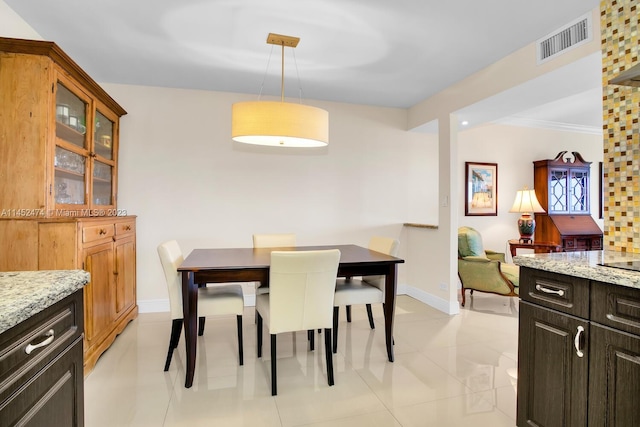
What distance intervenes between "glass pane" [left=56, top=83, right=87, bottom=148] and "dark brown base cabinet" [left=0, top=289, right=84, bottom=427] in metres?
1.77

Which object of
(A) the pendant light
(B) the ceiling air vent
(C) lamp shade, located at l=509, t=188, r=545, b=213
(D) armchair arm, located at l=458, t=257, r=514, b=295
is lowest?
(D) armchair arm, located at l=458, t=257, r=514, b=295

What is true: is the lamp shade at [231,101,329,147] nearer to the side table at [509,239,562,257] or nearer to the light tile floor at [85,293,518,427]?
the light tile floor at [85,293,518,427]

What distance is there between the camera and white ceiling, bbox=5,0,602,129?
7.73ft

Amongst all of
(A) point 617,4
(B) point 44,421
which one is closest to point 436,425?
(B) point 44,421

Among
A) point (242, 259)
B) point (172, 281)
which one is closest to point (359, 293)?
point (242, 259)

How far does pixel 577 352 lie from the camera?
1.43 metres

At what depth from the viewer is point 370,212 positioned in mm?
4590

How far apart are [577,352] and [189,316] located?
6.73 feet

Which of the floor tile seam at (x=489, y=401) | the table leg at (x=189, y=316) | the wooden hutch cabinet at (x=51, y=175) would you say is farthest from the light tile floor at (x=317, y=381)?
the wooden hutch cabinet at (x=51, y=175)

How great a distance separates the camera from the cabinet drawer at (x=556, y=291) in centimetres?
142

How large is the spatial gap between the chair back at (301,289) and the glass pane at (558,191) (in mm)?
4431

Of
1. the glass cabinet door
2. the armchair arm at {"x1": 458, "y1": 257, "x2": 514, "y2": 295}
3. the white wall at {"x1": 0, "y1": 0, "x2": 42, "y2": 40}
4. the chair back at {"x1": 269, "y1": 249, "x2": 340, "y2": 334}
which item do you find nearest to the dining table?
the chair back at {"x1": 269, "y1": 249, "x2": 340, "y2": 334}

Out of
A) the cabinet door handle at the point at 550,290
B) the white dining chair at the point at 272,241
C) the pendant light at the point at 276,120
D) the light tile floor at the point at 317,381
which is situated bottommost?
the light tile floor at the point at 317,381

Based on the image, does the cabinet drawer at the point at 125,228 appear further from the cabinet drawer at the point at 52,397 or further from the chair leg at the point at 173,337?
the cabinet drawer at the point at 52,397
